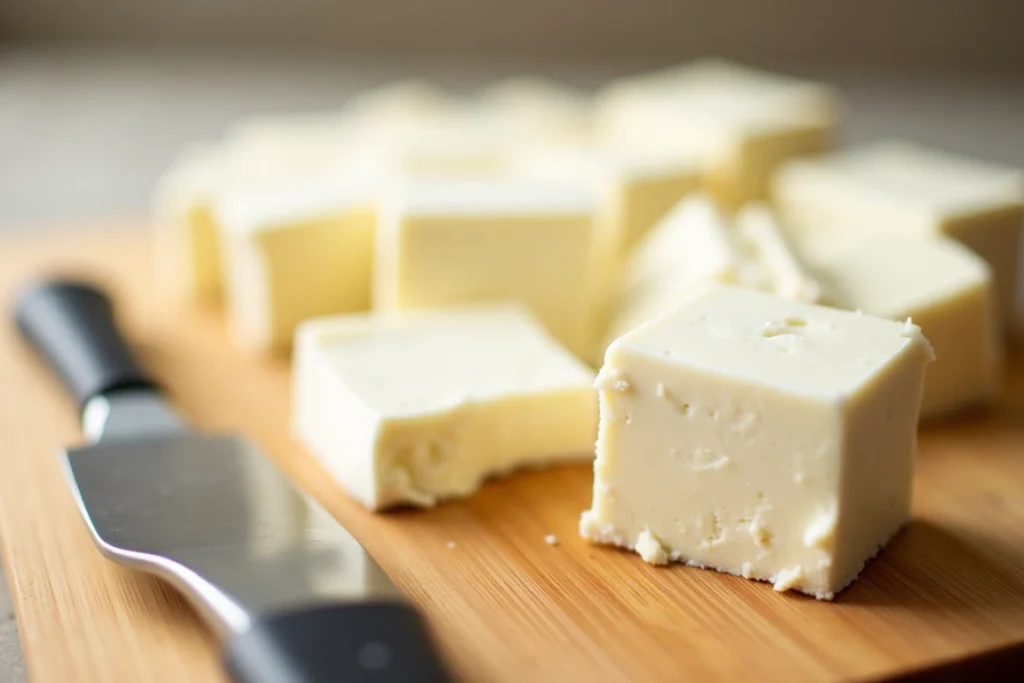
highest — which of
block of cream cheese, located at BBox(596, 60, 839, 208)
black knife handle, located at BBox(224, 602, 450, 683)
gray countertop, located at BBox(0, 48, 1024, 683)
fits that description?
block of cream cheese, located at BBox(596, 60, 839, 208)

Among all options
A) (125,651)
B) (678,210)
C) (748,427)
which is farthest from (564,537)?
(678,210)

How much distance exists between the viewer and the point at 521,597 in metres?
1.50

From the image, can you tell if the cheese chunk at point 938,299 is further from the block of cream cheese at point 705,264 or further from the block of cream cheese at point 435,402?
the block of cream cheese at point 435,402

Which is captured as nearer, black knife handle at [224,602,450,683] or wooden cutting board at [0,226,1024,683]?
black knife handle at [224,602,450,683]

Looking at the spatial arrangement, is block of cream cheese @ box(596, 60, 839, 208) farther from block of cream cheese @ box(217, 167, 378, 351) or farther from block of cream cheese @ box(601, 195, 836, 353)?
block of cream cheese @ box(217, 167, 378, 351)

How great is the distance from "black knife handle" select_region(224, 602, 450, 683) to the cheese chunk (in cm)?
101

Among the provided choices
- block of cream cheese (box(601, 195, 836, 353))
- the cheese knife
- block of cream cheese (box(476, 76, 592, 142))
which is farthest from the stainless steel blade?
block of cream cheese (box(476, 76, 592, 142))

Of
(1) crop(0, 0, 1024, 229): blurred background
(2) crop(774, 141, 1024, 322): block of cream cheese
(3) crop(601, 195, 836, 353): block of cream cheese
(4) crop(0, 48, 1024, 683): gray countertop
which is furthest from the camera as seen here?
(1) crop(0, 0, 1024, 229): blurred background

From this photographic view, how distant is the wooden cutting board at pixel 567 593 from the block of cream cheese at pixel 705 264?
13.2 inches

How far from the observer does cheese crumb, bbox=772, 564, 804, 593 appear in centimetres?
149

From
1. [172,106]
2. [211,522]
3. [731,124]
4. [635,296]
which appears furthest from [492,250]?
[172,106]

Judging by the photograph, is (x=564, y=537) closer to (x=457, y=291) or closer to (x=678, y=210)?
(x=457, y=291)

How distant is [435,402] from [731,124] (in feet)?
3.55

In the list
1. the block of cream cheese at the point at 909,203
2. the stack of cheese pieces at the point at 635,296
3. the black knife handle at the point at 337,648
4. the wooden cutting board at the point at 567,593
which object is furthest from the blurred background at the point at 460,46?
the black knife handle at the point at 337,648
